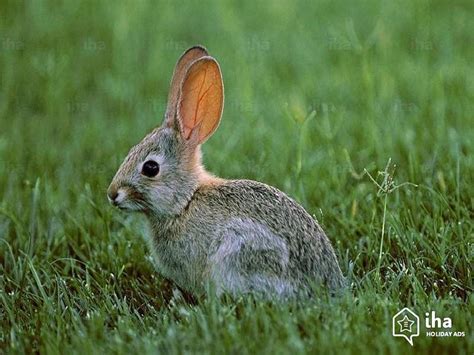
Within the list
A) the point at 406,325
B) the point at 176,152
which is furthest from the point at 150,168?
the point at 406,325

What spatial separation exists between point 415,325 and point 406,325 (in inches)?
1.5

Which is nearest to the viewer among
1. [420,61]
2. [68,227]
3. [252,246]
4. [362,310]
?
[362,310]

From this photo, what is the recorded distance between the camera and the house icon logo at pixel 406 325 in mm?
3946

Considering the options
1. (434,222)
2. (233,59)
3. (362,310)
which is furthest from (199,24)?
(362,310)

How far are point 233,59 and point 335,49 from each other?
0.93 meters

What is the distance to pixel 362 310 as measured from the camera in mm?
4148

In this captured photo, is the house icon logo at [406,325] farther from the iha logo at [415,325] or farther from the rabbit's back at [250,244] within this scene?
the rabbit's back at [250,244]

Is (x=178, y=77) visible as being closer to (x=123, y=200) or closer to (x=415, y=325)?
(x=123, y=200)

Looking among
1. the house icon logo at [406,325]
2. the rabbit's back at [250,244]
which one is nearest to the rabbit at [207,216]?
the rabbit's back at [250,244]

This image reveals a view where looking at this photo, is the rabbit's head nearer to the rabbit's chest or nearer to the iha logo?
the rabbit's chest

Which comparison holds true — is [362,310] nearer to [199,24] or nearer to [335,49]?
[335,49]

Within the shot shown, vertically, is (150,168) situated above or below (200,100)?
below

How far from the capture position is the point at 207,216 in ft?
15.6

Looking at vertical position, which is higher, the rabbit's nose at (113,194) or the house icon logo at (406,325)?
the rabbit's nose at (113,194)
